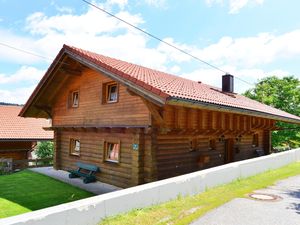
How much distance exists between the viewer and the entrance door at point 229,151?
13883 millimetres

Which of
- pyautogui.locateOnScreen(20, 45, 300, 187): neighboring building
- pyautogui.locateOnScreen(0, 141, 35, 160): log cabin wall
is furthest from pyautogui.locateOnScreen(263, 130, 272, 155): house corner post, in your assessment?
pyautogui.locateOnScreen(0, 141, 35, 160): log cabin wall

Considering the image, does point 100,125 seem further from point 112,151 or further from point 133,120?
point 133,120

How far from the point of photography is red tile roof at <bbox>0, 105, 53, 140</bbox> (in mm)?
18688

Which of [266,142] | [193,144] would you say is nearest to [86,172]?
[193,144]

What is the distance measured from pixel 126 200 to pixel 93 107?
7.27m

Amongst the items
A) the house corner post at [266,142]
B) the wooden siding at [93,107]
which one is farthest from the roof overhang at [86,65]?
the house corner post at [266,142]

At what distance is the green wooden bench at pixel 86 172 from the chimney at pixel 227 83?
1010 centimetres

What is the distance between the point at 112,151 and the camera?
1146 cm

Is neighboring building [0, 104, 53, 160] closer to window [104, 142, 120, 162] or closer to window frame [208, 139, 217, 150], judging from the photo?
window [104, 142, 120, 162]

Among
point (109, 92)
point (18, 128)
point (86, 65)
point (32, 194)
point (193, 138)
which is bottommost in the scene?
point (32, 194)

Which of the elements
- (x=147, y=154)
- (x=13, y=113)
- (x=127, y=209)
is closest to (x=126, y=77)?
(x=147, y=154)

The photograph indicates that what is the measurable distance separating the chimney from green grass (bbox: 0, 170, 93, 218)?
11462mm

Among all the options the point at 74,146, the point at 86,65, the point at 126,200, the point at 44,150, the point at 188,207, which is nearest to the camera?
the point at 126,200

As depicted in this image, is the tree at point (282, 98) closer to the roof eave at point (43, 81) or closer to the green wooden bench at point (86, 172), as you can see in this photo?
the green wooden bench at point (86, 172)
